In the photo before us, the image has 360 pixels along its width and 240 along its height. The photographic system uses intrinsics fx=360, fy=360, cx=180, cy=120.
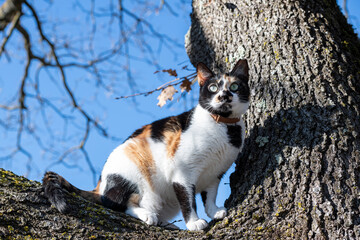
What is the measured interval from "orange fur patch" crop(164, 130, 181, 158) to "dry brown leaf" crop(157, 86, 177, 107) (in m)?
0.81

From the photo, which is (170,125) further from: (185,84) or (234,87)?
(185,84)

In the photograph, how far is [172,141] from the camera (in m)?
3.13

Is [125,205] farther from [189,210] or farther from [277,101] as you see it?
[277,101]

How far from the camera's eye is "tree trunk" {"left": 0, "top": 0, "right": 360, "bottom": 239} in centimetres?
226

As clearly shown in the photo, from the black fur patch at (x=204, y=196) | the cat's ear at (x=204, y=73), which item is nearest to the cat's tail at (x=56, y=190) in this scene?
the black fur patch at (x=204, y=196)

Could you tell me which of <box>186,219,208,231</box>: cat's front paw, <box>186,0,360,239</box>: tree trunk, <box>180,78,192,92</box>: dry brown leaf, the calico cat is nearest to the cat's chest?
the calico cat

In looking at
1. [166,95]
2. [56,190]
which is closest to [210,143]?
[166,95]

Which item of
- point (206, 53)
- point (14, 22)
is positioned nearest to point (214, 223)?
point (206, 53)

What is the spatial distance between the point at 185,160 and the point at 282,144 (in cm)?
78

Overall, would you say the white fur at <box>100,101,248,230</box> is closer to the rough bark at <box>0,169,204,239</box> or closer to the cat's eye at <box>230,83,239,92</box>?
the cat's eye at <box>230,83,239,92</box>

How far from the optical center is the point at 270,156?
2.74m

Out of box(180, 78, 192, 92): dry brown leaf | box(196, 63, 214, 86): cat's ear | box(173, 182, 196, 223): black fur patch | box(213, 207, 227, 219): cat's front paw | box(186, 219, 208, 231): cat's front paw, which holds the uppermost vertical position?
box(180, 78, 192, 92): dry brown leaf

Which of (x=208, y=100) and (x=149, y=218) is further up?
(x=208, y=100)

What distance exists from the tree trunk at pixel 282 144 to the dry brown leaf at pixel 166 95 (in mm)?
544
